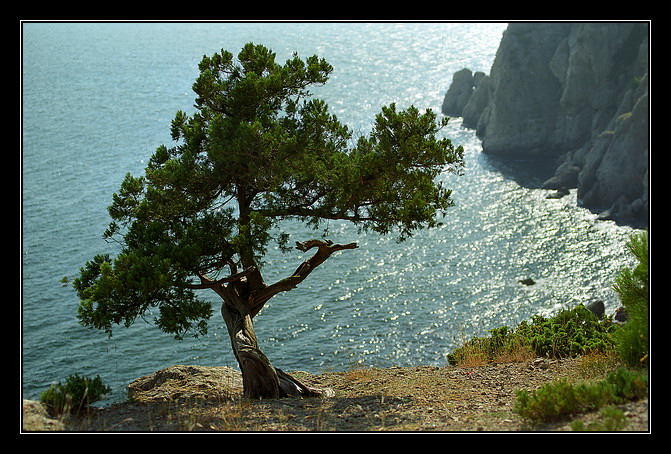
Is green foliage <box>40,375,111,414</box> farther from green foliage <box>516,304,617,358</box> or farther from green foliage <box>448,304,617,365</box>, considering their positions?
green foliage <box>516,304,617,358</box>

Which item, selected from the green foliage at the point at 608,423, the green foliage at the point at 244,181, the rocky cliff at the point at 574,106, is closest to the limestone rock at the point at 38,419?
the green foliage at the point at 244,181

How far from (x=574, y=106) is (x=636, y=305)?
3385 inches

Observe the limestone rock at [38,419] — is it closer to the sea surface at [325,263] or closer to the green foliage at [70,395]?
the green foliage at [70,395]

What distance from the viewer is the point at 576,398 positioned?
14.0 metres

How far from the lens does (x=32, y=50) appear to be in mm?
136875

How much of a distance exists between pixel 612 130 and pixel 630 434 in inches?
3062

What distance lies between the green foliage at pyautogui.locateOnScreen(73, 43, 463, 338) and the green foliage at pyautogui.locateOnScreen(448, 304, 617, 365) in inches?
292

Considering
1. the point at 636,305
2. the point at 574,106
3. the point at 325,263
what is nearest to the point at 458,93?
the point at 574,106

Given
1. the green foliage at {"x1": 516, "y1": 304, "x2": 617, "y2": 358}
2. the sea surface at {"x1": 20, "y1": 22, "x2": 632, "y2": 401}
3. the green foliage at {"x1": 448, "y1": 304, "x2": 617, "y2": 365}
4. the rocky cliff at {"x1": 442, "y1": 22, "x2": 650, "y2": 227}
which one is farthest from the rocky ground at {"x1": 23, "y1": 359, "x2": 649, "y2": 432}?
Result: the rocky cliff at {"x1": 442, "y1": 22, "x2": 650, "y2": 227}

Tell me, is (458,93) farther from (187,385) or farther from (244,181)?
(244,181)

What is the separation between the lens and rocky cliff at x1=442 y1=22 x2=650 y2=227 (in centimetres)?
7656

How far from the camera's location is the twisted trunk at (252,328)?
770 inches

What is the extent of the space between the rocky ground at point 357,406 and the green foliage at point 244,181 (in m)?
2.25

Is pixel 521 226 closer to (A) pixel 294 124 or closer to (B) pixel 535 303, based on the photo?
(B) pixel 535 303
